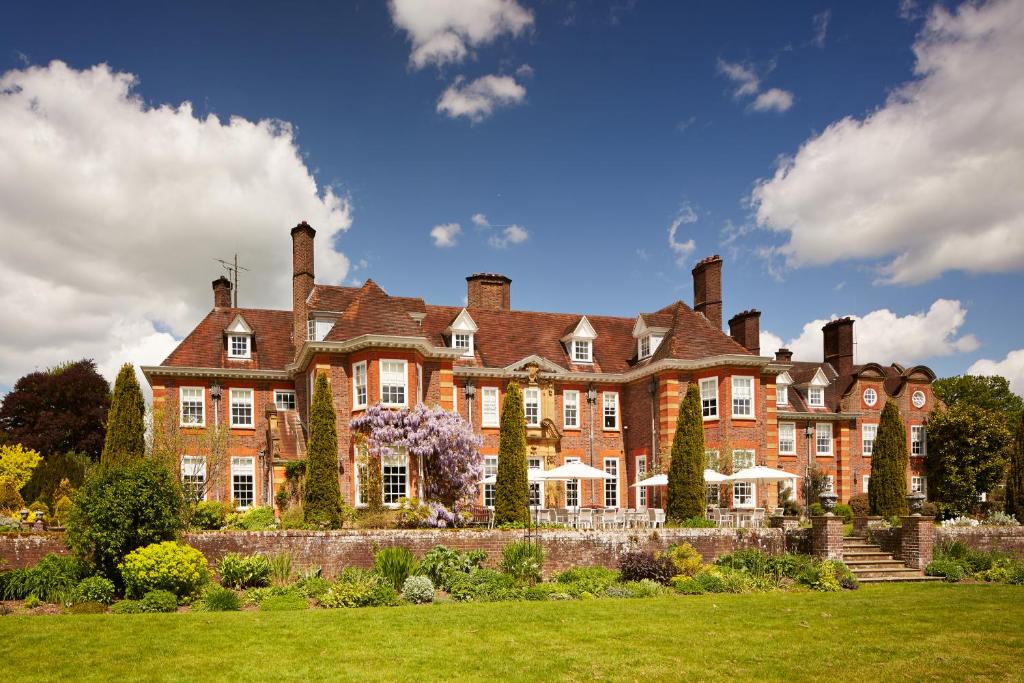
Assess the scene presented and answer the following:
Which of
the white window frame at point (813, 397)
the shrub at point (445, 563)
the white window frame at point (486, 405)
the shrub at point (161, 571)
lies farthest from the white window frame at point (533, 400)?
the shrub at point (161, 571)

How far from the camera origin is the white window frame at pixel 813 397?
42.5 m

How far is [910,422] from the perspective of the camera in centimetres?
4294

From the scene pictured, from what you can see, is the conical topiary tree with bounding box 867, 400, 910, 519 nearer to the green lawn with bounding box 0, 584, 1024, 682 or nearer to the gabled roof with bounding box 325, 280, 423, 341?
the green lawn with bounding box 0, 584, 1024, 682

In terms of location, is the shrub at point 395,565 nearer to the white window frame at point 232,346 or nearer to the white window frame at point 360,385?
the white window frame at point 360,385

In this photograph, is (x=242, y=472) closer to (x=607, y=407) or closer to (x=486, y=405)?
(x=486, y=405)

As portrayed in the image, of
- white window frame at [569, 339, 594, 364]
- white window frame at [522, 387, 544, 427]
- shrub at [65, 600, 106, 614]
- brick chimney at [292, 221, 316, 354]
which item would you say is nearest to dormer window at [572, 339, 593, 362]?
white window frame at [569, 339, 594, 364]

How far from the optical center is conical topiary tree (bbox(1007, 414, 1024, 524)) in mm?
28000

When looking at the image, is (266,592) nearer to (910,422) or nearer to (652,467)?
(652,467)

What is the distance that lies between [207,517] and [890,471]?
2973 cm

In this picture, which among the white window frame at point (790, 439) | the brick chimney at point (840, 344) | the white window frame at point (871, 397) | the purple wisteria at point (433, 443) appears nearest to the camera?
the purple wisteria at point (433, 443)

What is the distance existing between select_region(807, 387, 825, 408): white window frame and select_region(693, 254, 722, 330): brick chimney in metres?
10.2

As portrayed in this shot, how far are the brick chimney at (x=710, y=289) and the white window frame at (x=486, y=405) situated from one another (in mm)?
11143

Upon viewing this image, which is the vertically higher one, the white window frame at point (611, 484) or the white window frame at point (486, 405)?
the white window frame at point (486, 405)

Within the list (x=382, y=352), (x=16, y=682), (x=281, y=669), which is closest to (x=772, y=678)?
(x=281, y=669)
